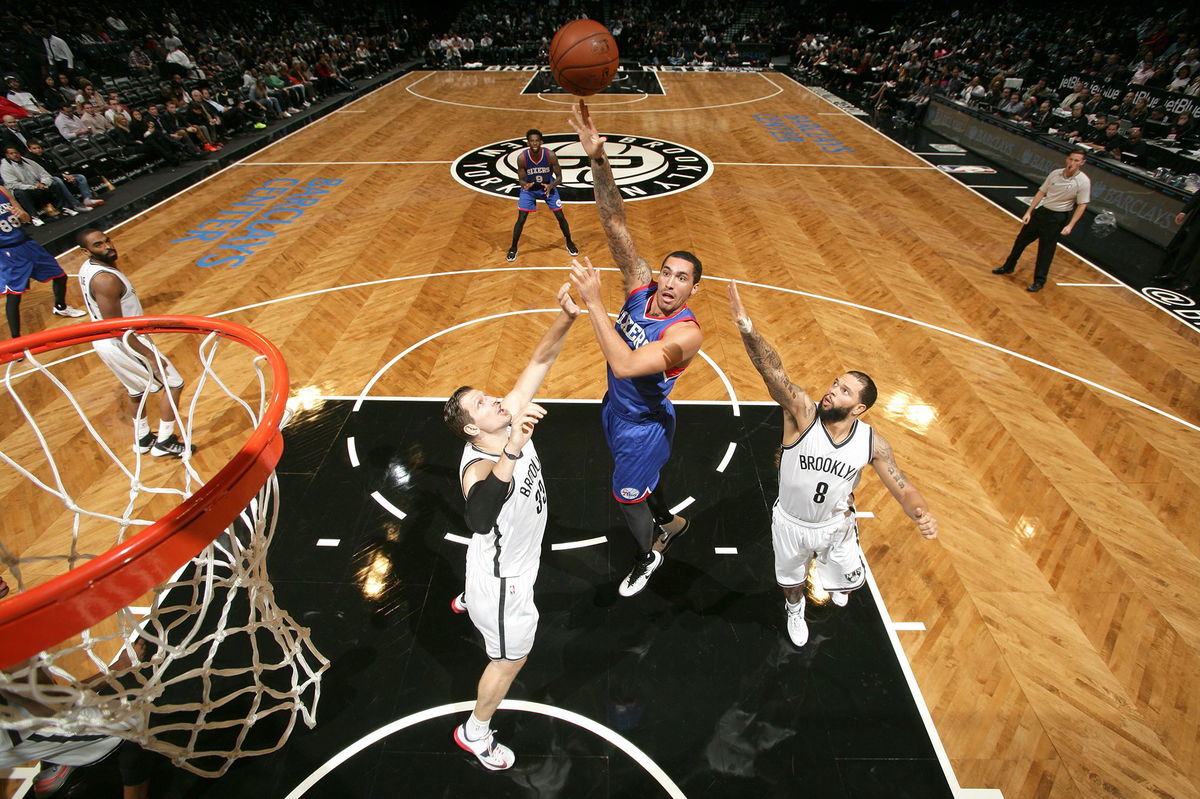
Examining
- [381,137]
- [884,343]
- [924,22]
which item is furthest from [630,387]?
[924,22]

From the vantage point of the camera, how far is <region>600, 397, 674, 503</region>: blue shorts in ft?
11.4

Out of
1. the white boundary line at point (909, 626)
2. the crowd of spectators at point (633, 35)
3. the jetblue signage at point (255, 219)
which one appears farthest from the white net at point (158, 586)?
the crowd of spectators at point (633, 35)

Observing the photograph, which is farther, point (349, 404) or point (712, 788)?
point (349, 404)

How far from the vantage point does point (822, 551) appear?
3.37 m

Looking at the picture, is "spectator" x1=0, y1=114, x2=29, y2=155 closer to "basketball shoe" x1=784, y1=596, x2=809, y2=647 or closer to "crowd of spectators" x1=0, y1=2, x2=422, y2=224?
"crowd of spectators" x1=0, y1=2, x2=422, y2=224

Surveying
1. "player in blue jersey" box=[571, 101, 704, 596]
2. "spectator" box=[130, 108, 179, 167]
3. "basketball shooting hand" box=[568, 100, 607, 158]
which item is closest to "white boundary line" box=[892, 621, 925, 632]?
"player in blue jersey" box=[571, 101, 704, 596]

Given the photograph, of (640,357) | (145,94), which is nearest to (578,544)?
(640,357)

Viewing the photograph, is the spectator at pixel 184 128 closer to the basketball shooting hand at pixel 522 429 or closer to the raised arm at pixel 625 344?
the raised arm at pixel 625 344

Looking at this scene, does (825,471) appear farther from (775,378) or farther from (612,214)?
(612,214)

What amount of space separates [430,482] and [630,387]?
2.21 m

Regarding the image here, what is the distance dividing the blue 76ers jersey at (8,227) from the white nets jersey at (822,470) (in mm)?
8124

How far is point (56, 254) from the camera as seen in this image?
850 centimetres

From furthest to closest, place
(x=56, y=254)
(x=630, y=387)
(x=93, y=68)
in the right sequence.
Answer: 1. (x=93, y=68)
2. (x=56, y=254)
3. (x=630, y=387)

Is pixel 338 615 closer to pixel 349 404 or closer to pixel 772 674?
pixel 349 404
